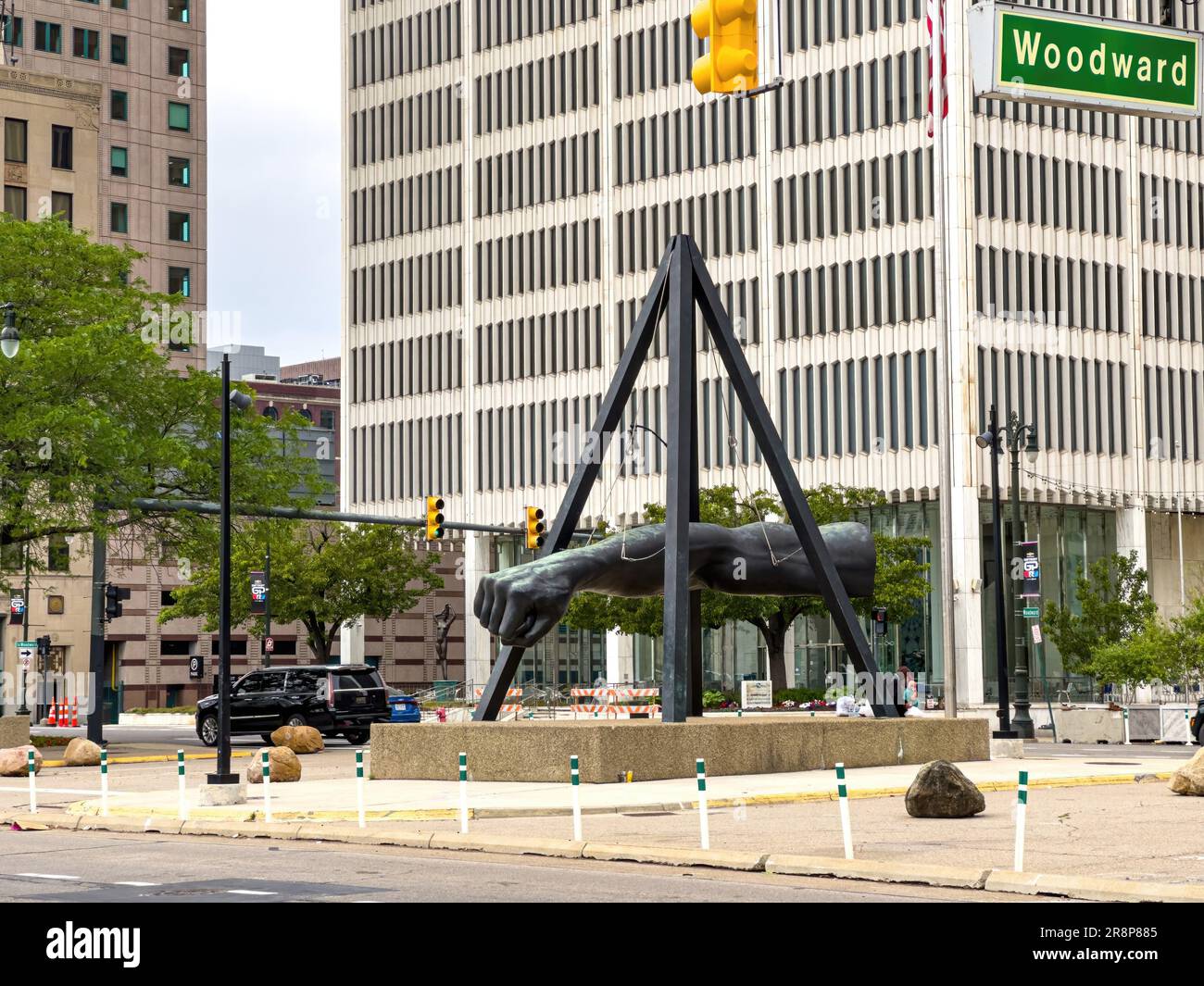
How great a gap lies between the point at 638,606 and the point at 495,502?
73.3 ft

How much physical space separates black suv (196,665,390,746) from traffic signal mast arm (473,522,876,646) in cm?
1382

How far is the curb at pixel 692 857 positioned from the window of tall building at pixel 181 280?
73.7m

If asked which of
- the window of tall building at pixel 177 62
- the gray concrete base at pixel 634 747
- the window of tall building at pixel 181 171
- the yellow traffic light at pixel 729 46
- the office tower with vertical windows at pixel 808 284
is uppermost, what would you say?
the window of tall building at pixel 177 62

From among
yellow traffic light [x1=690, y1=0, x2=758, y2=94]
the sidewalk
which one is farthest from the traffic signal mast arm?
yellow traffic light [x1=690, y1=0, x2=758, y2=94]

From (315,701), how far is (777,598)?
95.4ft

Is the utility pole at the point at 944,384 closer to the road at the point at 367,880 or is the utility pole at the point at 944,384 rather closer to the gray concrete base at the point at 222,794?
the gray concrete base at the point at 222,794

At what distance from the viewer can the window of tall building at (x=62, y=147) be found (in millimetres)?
76500

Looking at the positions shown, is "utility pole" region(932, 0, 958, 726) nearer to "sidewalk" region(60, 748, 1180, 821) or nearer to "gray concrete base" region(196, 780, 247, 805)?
"sidewalk" region(60, 748, 1180, 821)

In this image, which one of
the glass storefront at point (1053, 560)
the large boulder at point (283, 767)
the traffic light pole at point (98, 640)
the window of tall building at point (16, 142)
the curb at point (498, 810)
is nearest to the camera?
the curb at point (498, 810)

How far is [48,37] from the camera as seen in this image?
91.7 m

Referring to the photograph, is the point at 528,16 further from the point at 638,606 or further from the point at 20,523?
the point at 20,523

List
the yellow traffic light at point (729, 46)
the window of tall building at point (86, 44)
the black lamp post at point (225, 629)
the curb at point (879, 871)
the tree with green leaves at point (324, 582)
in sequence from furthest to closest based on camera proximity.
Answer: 1. the window of tall building at point (86, 44)
2. the tree with green leaves at point (324, 582)
3. the black lamp post at point (225, 629)
4. the yellow traffic light at point (729, 46)
5. the curb at point (879, 871)

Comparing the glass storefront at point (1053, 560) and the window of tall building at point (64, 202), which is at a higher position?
the window of tall building at point (64, 202)

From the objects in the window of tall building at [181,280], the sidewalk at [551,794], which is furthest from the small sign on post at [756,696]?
the window of tall building at [181,280]
